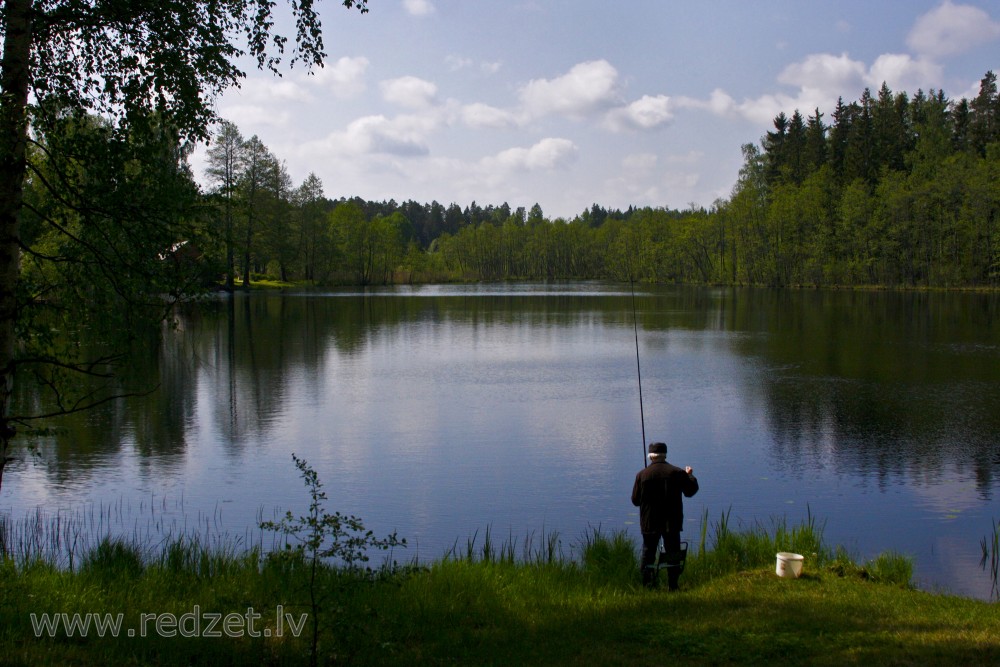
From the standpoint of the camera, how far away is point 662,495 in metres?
8.09

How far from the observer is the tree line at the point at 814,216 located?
73875 mm

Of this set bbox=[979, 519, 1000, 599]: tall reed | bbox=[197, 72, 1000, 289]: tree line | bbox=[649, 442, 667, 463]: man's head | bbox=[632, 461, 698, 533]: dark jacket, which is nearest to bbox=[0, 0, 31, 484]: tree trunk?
bbox=[632, 461, 698, 533]: dark jacket

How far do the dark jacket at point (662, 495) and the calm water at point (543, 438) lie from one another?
2760 mm

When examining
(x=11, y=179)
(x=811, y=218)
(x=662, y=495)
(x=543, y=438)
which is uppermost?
(x=811, y=218)

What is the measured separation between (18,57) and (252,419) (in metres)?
13.7

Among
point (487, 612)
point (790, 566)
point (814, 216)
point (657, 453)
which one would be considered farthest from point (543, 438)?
point (814, 216)

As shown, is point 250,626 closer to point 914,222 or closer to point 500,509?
point 500,509

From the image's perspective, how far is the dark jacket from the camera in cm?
806

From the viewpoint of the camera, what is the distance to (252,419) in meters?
18.8

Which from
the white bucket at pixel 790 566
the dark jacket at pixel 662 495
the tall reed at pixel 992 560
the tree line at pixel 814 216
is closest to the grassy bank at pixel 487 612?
the white bucket at pixel 790 566

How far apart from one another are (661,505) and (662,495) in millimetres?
115

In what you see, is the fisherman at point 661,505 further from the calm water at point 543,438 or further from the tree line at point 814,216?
the tree line at point 814,216

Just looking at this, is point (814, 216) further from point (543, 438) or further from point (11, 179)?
point (11, 179)

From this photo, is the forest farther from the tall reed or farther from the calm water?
the tall reed
